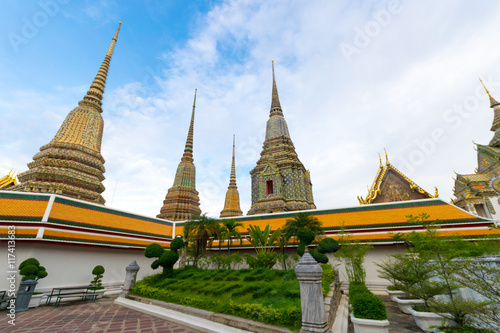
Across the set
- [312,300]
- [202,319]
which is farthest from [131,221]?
[312,300]

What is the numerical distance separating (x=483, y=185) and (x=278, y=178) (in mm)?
16606

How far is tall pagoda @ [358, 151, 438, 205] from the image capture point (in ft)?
54.6

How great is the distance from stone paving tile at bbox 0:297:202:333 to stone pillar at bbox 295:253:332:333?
2.87 meters

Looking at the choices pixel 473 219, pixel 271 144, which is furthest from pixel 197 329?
pixel 271 144

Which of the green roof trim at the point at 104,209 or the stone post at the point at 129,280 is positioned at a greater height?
the green roof trim at the point at 104,209

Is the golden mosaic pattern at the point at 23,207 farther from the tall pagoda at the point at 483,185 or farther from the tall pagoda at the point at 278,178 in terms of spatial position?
the tall pagoda at the point at 483,185

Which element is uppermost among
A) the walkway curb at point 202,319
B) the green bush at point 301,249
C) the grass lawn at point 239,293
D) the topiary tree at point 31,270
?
the green bush at point 301,249

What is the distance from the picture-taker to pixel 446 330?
14.5 feet

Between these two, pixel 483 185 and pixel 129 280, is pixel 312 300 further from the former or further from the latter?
pixel 483 185

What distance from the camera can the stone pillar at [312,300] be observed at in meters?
4.22

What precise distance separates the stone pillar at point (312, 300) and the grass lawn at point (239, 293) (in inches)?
24.8

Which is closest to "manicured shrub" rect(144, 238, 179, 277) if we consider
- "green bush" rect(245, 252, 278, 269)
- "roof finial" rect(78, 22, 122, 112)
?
"green bush" rect(245, 252, 278, 269)

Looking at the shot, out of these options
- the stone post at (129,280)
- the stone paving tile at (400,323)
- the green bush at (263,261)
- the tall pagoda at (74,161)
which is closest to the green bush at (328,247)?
the green bush at (263,261)

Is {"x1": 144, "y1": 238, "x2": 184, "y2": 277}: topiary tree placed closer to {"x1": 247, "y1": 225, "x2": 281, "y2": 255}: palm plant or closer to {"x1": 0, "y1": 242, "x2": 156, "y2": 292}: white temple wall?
{"x1": 0, "y1": 242, "x2": 156, "y2": 292}: white temple wall
